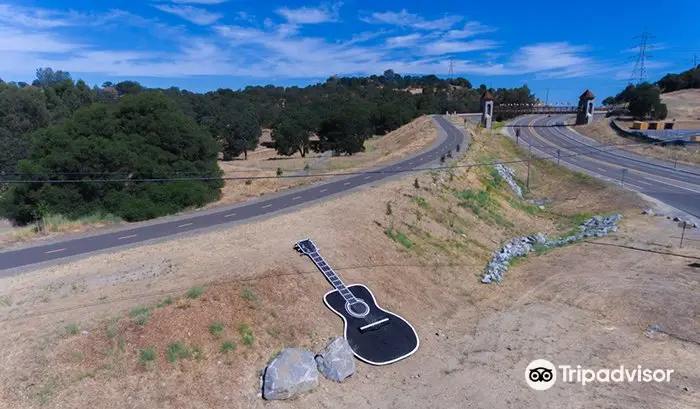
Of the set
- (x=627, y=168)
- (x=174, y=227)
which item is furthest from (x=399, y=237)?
(x=627, y=168)

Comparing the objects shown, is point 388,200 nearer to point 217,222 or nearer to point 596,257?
point 217,222

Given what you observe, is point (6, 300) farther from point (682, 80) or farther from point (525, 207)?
point (682, 80)

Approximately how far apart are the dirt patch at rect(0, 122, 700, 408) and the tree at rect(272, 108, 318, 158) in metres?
54.1

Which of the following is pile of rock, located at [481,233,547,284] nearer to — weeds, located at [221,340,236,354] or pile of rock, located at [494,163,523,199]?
weeds, located at [221,340,236,354]

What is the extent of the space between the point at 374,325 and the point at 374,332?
25cm

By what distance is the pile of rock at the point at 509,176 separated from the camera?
41.9m

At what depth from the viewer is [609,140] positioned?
70.7 m

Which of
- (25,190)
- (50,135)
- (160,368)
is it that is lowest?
(160,368)

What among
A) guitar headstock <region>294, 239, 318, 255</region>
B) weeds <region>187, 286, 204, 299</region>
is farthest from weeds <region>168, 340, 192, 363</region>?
guitar headstock <region>294, 239, 318, 255</region>

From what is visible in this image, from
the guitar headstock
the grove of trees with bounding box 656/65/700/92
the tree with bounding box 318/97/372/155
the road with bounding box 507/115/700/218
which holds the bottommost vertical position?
the road with bounding box 507/115/700/218

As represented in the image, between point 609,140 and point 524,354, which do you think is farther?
point 609,140

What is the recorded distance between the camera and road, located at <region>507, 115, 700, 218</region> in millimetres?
38000

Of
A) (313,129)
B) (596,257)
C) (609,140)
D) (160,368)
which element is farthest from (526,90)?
(160,368)

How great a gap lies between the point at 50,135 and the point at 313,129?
55.7 m
